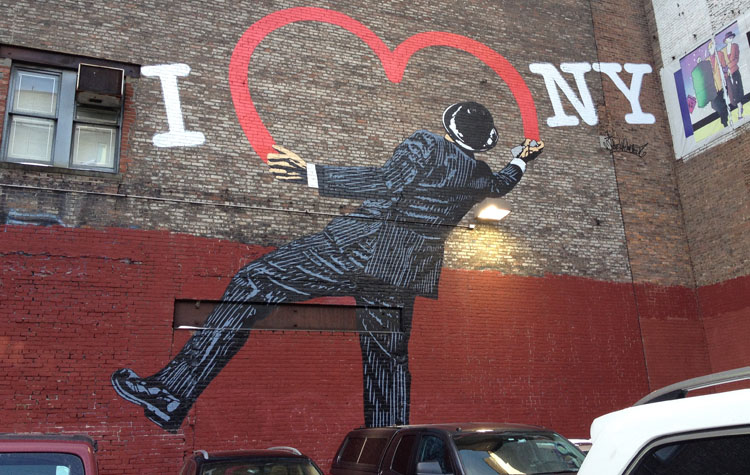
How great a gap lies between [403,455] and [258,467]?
5.15 ft

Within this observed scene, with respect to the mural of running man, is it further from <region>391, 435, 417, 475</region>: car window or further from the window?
<region>391, 435, 417, 475</region>: car window

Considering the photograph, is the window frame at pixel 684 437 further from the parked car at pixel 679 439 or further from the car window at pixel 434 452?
the car window at pixel 434 452

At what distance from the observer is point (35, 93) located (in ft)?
37.2

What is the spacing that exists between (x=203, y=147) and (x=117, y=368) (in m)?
4.34

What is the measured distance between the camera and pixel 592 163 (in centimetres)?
1467

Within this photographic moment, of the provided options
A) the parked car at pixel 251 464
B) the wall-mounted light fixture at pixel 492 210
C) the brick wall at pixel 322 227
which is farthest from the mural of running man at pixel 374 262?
the parked car at pixel 251 464

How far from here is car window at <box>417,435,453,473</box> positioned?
605cm

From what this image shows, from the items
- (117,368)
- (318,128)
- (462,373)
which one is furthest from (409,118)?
(117,368)

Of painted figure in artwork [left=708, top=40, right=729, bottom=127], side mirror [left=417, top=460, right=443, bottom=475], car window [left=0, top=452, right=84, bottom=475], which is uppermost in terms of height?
painted figure in artwork [left=708, top=40, right=729, bottom=127]

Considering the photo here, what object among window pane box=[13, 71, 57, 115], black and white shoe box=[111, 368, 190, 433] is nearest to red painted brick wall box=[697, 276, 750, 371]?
black and white shoe box=[111, 368, 190, 433]

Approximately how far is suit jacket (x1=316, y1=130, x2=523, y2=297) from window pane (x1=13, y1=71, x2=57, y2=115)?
5074 millimetres

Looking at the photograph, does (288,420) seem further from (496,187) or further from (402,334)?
(496,187)

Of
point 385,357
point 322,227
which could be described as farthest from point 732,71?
point 385,357

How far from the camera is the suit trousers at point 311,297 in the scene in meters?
10.7
